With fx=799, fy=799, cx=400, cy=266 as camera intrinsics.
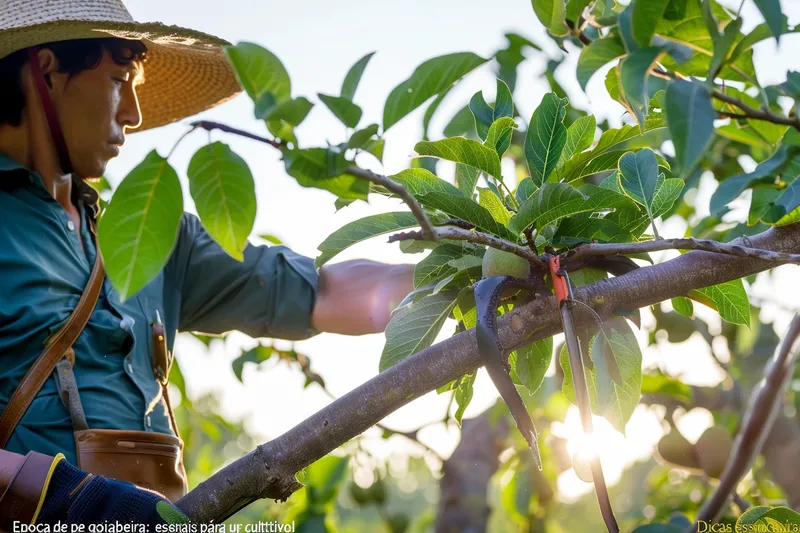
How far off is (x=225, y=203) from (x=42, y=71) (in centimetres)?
86

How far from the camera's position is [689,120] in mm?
442

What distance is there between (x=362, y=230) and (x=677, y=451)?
1.08 metres

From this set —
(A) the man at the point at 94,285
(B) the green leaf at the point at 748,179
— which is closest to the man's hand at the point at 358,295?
(A) the man at the point at 94,285

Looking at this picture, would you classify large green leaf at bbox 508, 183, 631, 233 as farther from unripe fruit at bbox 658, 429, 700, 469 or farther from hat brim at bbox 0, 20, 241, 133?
unripe fruit at bbox 658, 429, 700, 469

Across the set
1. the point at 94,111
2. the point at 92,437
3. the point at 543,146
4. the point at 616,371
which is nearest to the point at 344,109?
the point at 543,146

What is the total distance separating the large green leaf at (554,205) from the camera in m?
0.57

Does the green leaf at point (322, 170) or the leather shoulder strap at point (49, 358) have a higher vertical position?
the green leaf at point (322, 170)

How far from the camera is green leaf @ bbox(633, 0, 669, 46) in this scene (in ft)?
1.64

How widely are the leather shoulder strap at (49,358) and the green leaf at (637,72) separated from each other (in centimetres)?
77

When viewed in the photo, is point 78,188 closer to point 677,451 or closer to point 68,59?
point 68,59

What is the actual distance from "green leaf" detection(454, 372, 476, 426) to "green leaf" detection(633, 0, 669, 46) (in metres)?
0.35

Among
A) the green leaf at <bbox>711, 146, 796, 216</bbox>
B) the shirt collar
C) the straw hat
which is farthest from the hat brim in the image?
the green leaf at <bbox>711, 146, 796, 216</bbox>

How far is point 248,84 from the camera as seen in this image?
0.45 meters

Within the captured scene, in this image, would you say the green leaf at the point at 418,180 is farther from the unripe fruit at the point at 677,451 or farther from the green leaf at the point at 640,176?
the unripe fruit at the point at 677,451
